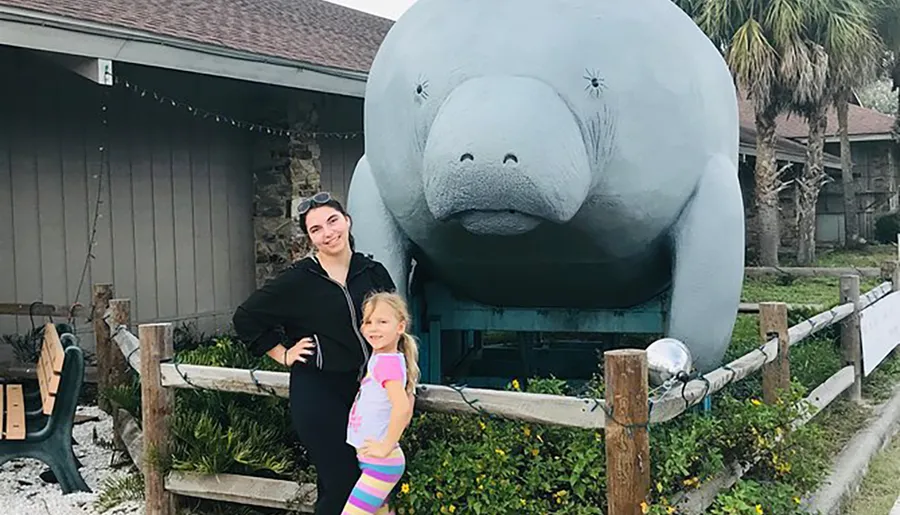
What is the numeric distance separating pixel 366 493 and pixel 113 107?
6.22 m

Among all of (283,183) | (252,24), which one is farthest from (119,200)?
(252,24)

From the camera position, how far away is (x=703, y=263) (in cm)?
471

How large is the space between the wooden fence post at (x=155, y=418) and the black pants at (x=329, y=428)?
1232 millimetres

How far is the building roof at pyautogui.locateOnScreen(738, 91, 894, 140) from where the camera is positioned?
2378cm

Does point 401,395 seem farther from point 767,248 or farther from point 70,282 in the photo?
point 767,248

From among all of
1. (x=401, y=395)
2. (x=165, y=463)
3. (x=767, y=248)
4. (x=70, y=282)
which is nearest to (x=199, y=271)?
(x=70, y=282)

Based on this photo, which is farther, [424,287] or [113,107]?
[113,107]

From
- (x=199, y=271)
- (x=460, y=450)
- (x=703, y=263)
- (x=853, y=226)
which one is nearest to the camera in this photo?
(x=460, y=450)

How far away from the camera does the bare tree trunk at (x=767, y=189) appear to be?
1756 cm

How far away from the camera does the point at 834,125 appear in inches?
987

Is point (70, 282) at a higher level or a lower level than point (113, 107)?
lower

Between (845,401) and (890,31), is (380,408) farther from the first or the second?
(890,31)

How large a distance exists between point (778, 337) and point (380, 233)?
2275mm

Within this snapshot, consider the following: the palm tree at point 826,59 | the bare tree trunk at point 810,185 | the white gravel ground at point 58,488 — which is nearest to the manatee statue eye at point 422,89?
the white gravel ground at point 58,488
